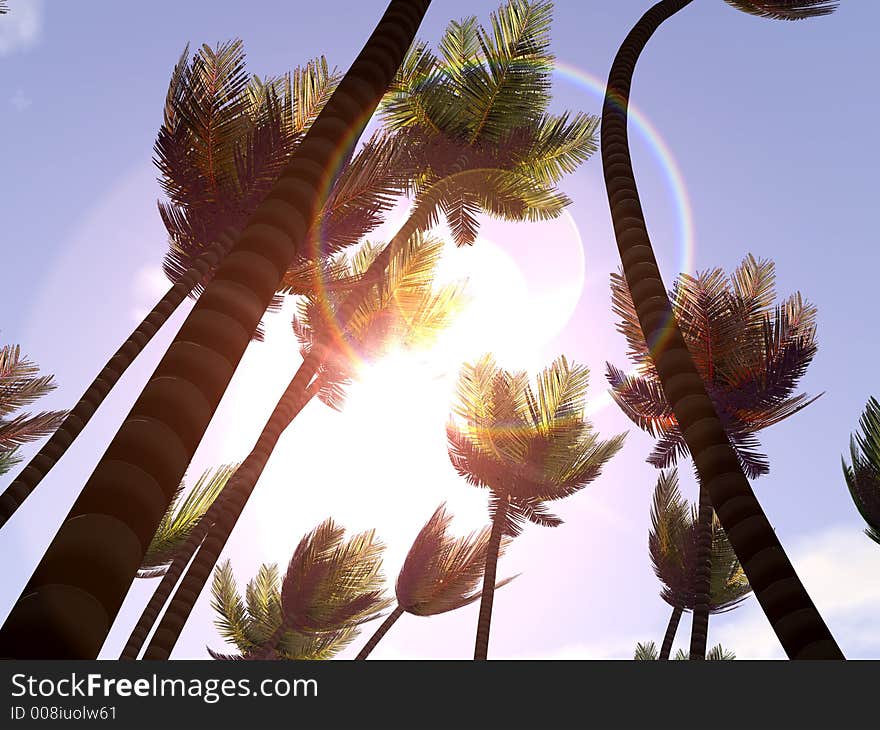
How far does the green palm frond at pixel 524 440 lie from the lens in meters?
15.7

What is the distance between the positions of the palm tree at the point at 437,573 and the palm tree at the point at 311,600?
0.80 meters

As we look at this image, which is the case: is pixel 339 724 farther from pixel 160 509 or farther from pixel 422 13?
pixel 422 13

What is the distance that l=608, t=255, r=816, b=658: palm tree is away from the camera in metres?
11.2

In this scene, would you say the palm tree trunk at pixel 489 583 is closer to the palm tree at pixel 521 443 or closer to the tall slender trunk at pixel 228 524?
the palm tree at pixel 521 443

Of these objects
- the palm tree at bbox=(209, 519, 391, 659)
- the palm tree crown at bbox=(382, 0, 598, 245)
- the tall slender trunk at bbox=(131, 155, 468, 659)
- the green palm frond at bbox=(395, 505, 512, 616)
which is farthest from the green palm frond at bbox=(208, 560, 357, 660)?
the palm tree crown at bbox=(382, 0, 598, 245)

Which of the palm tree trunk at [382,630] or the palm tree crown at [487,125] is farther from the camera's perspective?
the palm tree trunk at [382,630]

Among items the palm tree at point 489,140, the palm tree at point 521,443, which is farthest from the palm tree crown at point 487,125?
the palm tree at point 521,443

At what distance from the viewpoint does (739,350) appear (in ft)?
36.7

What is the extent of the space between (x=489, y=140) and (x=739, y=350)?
7740 mm

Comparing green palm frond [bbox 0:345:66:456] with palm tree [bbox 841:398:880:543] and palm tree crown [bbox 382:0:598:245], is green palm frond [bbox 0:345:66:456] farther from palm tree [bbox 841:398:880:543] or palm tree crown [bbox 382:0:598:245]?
palm tree [bbox 841:398:880:543]

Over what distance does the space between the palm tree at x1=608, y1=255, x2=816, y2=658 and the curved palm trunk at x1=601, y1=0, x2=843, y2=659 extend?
436 cm

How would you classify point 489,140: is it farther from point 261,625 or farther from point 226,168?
point 261,625

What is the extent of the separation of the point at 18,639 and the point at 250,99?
1291 centimetres

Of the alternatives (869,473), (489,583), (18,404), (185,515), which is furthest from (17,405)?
(869,473)
